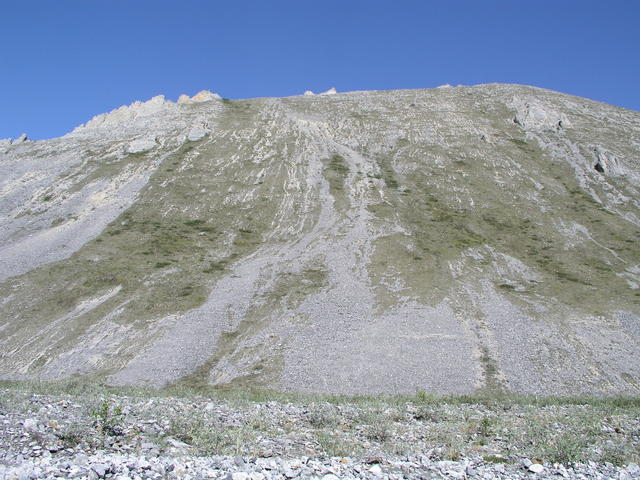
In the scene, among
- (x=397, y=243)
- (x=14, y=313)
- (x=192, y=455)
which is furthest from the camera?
(x=397, y=243)

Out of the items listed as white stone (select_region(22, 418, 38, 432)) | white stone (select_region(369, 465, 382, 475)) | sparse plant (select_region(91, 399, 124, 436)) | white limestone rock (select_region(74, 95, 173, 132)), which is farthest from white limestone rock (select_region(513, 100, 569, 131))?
white stone (select_region(22, 418, 38, 432))

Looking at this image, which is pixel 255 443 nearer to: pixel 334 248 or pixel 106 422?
pixel 106 422

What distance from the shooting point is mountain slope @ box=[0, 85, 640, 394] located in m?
39.4

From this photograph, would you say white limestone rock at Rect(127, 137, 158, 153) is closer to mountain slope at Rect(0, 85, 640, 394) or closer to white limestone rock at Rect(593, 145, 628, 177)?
mountain slope at Rect(0, 85, 640, 394)

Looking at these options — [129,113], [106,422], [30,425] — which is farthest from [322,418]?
[129,113]

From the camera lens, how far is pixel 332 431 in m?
15.8

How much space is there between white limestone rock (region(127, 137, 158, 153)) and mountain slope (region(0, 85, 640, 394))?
811mm

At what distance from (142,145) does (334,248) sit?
58.2 metres

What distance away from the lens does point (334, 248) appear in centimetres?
6400

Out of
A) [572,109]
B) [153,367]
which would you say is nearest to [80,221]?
[153,367]

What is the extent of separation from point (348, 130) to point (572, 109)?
2432 inches

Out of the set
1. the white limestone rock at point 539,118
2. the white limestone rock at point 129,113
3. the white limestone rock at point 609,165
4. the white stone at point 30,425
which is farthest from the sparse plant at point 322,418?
the white limestone rock at point 129,113

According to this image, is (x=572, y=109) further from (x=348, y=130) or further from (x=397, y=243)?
(x=397, y=243)

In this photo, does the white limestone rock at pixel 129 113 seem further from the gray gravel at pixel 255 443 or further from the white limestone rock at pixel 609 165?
the gray gravel at pixel 255 443
